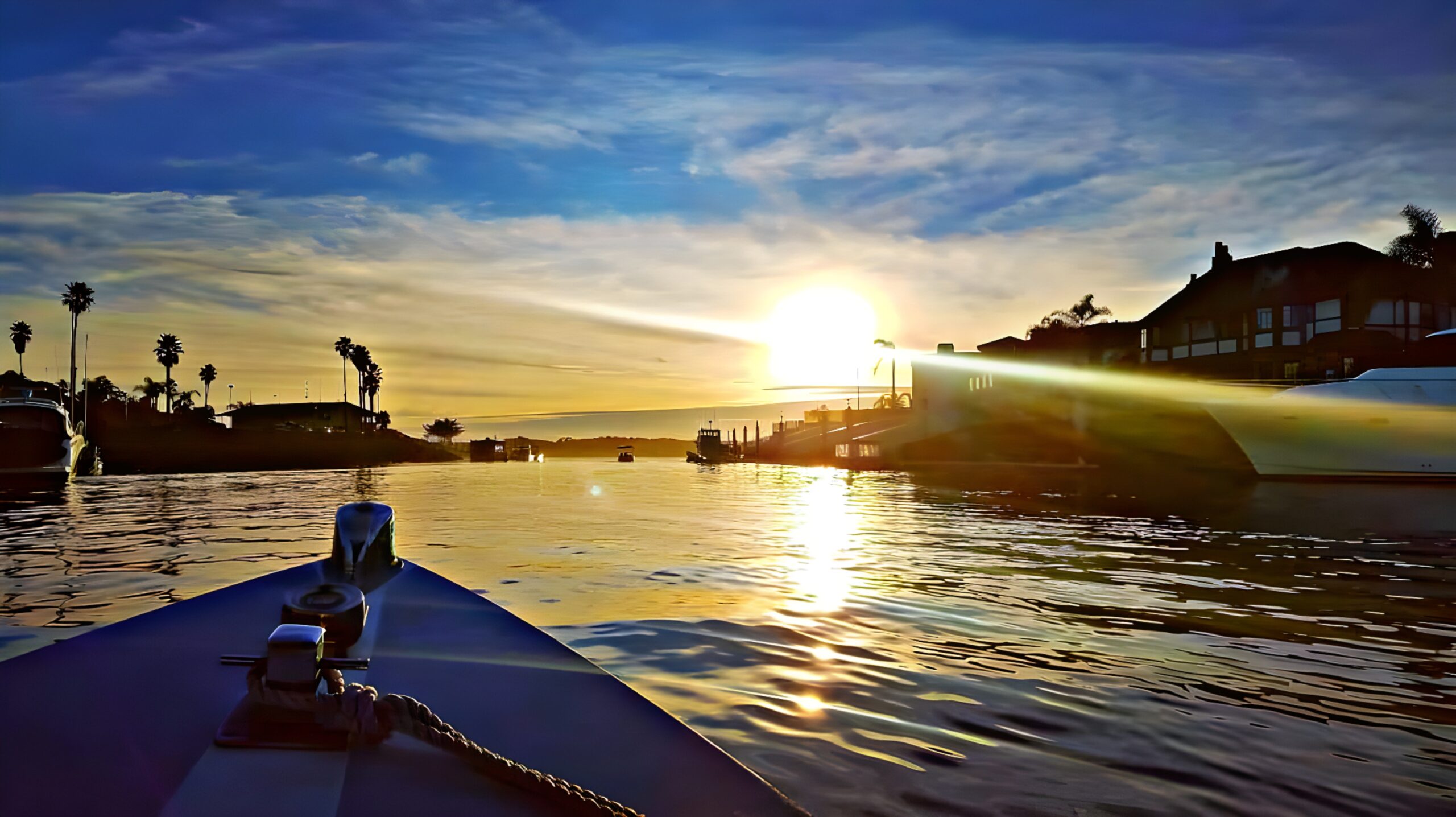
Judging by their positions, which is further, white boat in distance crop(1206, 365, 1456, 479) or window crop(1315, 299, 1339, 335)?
window crop(1315, 299, 1339, 335)

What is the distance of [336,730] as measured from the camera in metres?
2.76

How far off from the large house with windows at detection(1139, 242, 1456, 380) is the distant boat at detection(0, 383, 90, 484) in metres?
57.7

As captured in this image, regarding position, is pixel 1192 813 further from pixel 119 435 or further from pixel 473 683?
pixel 119 435

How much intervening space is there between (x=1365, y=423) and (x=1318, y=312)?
65.9ft

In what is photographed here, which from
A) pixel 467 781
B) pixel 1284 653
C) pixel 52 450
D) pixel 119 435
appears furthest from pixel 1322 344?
pixel 119 435

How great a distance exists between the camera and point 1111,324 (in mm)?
68250

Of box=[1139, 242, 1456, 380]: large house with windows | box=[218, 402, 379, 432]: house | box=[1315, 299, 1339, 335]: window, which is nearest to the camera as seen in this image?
box=[1139, 242, 1456, 380]: large house with windows

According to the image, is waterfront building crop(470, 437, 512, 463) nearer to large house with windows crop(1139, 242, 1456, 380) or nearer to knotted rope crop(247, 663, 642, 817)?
large house with windows crop(1139, 242, 1456, 380)

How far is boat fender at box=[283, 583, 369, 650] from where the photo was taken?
3.91m

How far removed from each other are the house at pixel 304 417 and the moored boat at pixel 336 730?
127 m

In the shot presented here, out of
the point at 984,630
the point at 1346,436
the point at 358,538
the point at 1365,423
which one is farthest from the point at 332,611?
the point at 1346,436

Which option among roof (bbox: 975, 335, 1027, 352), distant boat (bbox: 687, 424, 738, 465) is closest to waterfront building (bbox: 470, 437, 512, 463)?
distant boat (bbox: 687, 424, 738, 465)

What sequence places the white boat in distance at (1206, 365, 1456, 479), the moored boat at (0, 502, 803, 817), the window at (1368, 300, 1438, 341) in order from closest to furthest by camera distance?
the moored boat at (0, 502, 803, 817)
the white boat in distance at (1206, 365, 1456, 479)
the window at (1368, 300, 1438, 341)

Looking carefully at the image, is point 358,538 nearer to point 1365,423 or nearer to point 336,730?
point 336,730
